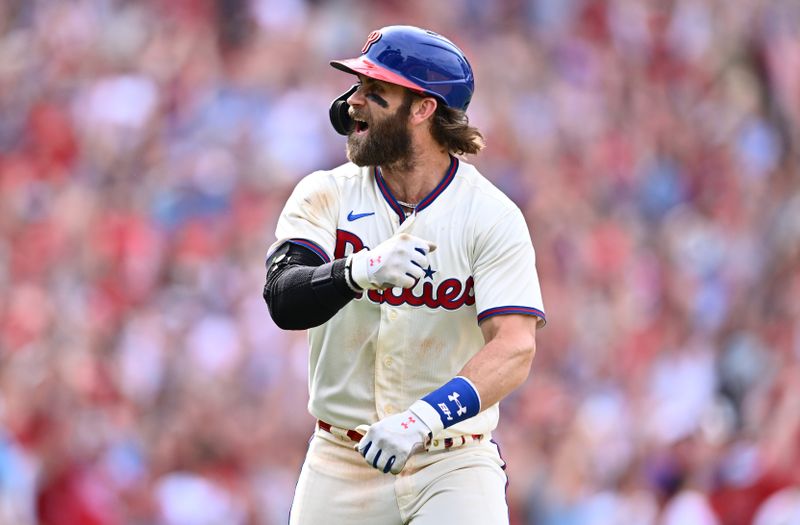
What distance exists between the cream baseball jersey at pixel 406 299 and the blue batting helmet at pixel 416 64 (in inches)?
14.1

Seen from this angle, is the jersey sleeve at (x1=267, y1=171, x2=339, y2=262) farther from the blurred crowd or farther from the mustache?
the blurred crowd

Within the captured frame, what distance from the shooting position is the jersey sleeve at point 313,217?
4.62 meters

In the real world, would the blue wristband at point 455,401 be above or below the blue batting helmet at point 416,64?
below

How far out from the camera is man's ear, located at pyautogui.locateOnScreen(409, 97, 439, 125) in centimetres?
481

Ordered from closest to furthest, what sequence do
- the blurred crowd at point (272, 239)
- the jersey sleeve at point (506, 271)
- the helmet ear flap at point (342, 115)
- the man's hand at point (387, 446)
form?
the man's hand at point (387, 446)
the jersey sleeve at point (506, 271)
the helmet ear flap at point (342, 115)
the blurred crowd at point (272, 239)

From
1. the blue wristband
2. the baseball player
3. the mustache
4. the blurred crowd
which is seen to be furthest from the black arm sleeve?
the blurred crowd

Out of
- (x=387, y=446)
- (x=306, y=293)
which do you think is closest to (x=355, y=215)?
(x=306, y=293)

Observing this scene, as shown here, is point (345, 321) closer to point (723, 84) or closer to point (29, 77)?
point (29, 77)

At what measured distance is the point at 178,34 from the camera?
36.1 feet

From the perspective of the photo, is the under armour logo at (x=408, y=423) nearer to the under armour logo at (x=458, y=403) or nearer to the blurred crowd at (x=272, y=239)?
the under armour logo at (x=458, y=403)

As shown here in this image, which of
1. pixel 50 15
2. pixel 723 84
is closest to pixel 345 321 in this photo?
pixel 50 15

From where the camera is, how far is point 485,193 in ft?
15.6

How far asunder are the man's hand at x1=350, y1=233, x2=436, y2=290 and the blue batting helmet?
719mm

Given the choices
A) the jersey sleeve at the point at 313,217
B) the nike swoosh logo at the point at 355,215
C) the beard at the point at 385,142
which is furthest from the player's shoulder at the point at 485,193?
the jersey sleeve at the point at 313,217
